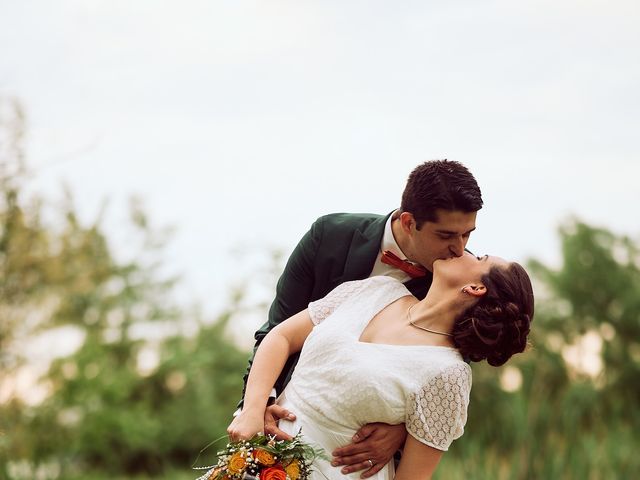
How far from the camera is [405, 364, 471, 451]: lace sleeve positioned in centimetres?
337

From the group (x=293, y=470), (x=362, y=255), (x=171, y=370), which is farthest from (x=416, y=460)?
(x=171, y=370)

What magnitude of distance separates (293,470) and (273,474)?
84 millimetres

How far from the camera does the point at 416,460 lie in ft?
11.3

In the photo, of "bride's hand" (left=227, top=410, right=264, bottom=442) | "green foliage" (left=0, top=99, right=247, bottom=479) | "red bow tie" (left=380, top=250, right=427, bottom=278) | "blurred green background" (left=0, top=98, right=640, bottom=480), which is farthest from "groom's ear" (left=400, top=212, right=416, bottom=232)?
"green foliage" (left=0, top=99, right=247, bottom=479)

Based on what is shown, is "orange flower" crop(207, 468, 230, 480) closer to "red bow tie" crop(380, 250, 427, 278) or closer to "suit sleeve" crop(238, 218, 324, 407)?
"suit sleeve" crop(238, 218, 324, 407)

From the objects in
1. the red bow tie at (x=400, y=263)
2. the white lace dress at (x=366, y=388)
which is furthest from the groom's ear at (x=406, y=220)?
the white lace dress at (x=366, y=388)

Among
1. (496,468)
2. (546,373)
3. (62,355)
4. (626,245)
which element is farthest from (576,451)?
(626,245)

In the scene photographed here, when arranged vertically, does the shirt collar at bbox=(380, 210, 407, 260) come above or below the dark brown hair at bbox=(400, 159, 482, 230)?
below

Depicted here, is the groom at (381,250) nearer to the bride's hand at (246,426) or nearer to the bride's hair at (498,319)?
the bride's hand at (246,426)

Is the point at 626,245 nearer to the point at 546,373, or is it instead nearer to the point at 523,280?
the point at 546,373

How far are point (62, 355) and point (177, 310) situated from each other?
5.57 metres

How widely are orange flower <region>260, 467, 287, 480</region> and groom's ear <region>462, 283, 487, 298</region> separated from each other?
3.16ft

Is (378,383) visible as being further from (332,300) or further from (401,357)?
(332,300)

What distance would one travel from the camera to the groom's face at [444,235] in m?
3.69
